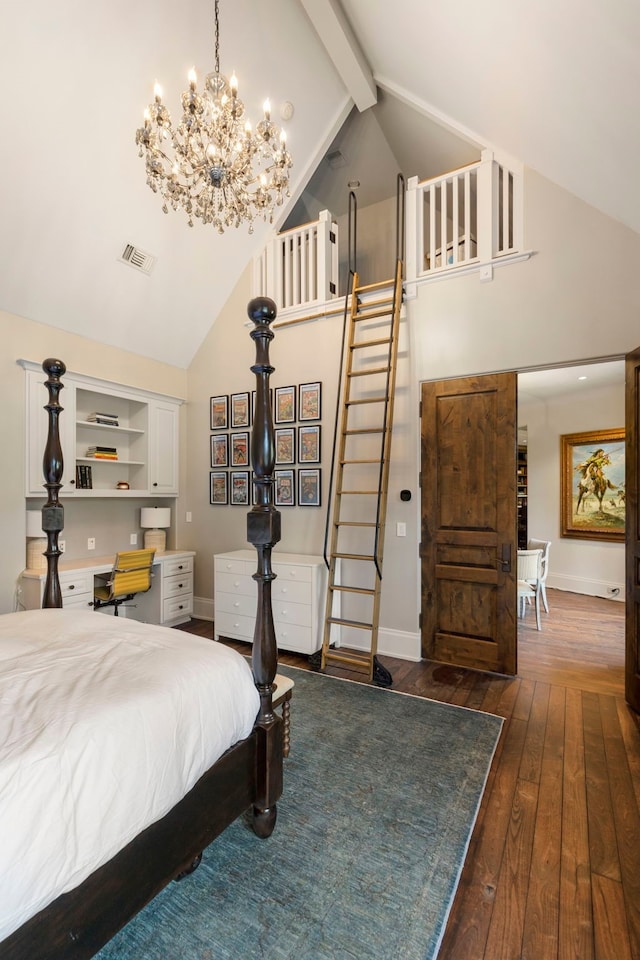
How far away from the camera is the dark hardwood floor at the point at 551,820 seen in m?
1.42

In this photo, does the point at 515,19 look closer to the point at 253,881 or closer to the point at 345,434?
the point at 345,434

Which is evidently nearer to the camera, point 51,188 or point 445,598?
point 51,188

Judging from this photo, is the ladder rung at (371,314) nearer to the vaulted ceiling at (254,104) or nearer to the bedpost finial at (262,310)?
the vaulted ceiling at (254,104)

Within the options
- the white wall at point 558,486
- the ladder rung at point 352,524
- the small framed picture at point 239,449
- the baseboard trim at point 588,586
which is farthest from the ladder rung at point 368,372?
the baseboard trim at point 588,586

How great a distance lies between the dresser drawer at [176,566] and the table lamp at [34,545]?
1.07 meters

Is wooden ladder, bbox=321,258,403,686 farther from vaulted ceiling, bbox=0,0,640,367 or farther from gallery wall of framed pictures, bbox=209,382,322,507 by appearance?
vaulted ceiling, bbox=0,0,640,367

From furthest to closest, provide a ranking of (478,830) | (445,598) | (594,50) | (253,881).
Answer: (445,598) → (594,50) → (478,830) → (253,881)

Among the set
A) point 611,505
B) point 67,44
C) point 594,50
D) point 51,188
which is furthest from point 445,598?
point 67,44

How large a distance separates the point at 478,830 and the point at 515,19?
371 cm

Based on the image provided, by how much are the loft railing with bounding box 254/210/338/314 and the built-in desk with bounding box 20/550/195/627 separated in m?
2.76

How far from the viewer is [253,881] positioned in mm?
1592

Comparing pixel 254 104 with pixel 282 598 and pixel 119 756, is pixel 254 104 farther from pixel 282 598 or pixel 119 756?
pixel 119 756

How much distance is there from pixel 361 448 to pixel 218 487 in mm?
1703

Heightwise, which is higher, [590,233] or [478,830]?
[590,233]
